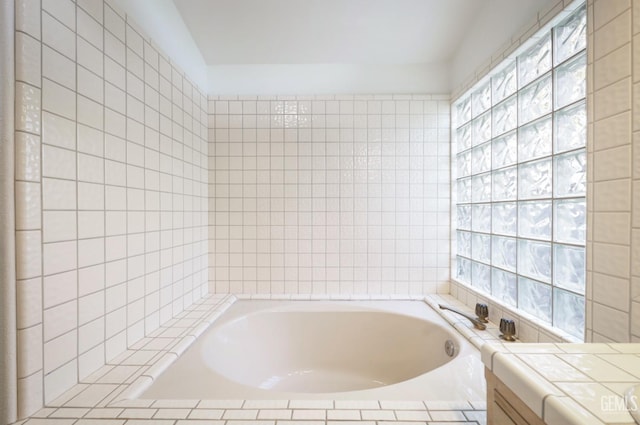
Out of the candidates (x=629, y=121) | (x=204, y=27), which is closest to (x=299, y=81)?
(x=204, y=27)

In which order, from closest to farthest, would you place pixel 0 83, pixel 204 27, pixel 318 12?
pixel 0 83
pixel 318 12
pixel 204 27

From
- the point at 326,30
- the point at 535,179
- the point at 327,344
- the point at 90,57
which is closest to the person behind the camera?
the point at 90,57

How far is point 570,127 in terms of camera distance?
1019 millimetres

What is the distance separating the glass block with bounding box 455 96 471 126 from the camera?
1750 mm

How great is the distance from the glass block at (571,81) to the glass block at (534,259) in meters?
0.57

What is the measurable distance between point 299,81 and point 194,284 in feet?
5.12

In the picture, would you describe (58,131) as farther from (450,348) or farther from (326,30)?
(450,348)

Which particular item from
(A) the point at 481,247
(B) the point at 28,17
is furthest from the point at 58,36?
(A) the point at 481,247

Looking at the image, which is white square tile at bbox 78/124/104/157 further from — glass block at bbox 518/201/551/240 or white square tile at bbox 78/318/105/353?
glass block at bbox 518/201/551/240

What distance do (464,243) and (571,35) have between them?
118cm

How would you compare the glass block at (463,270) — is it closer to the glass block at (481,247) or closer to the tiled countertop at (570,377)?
the glass block at (481,247)

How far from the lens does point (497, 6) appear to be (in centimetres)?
134

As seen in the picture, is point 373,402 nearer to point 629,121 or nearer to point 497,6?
point 629,121

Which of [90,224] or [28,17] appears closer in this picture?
[28,17]
